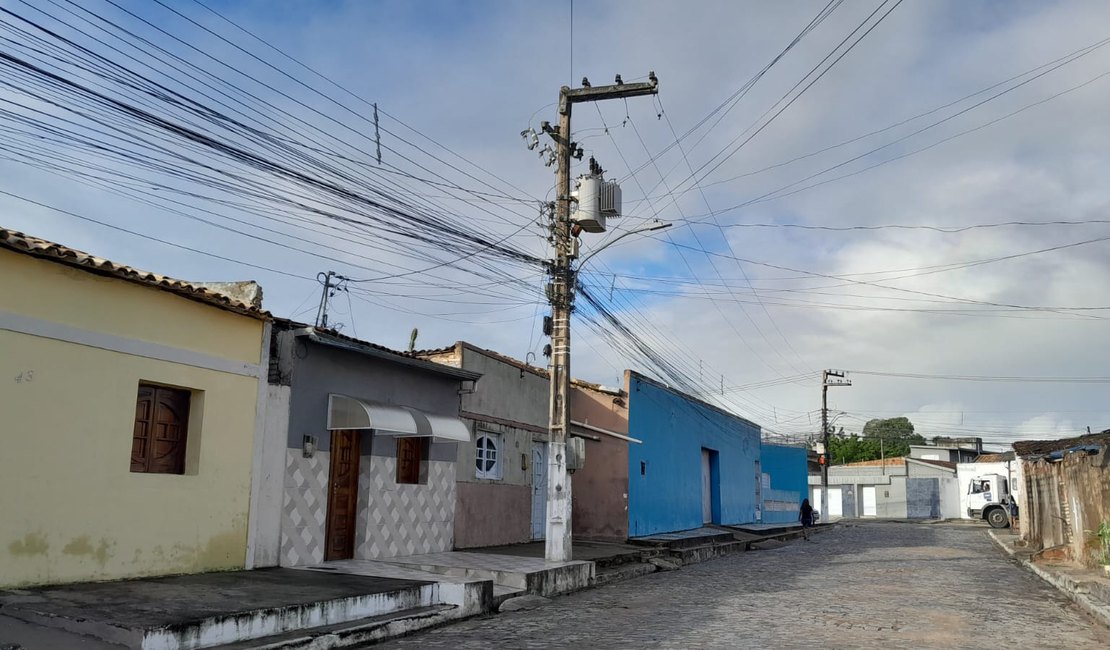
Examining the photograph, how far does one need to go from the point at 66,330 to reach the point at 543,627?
241 inches

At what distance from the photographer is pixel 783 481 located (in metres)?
42.0

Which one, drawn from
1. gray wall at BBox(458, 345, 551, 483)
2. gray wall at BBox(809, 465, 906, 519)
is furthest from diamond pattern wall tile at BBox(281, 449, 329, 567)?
gray wall at BBox(809, 465, 906, 519)

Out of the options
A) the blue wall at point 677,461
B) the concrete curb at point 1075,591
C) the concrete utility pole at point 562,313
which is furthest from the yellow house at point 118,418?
the blue wall at point 677,461

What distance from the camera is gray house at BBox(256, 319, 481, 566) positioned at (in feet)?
39.0

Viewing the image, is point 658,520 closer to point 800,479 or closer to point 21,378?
point 21,378

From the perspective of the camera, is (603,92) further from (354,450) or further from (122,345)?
(122,345)

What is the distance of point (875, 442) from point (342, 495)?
83.7 meters

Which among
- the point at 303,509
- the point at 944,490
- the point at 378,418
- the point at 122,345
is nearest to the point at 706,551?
the point at 378,418

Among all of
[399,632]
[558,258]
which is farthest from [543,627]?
[558,258]

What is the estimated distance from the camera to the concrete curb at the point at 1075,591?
10.9 m

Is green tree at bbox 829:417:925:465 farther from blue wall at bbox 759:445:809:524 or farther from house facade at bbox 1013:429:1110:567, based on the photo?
house facade at bbox 1013:429:1110:567

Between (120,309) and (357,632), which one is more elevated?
(120,309)

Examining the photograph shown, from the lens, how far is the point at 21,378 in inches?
337

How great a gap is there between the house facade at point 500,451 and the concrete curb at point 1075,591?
992cm
